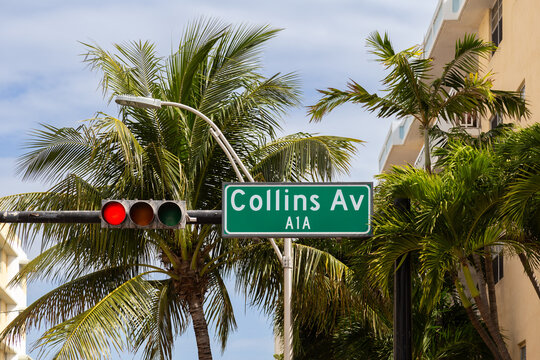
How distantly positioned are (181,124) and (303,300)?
4.63 metres

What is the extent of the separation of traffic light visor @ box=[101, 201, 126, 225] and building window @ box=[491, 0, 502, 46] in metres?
18.3

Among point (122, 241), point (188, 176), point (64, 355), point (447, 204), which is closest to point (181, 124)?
point (188, 176)

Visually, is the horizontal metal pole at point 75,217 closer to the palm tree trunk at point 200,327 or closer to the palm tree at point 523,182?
the palm tree at point 523,182

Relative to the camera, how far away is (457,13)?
1166 inches

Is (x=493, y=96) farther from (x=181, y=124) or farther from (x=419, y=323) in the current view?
(x=181, y=124)

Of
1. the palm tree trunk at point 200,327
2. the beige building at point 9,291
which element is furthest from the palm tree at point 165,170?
the beige building at point 9,291

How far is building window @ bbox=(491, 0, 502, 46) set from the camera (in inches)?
1039

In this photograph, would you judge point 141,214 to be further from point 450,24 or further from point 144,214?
point 450,24

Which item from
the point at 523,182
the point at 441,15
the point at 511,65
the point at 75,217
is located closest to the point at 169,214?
the point at 75,217

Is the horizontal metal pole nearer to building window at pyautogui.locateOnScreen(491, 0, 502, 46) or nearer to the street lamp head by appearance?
the street lamp head

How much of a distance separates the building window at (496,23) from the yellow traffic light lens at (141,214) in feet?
59.6

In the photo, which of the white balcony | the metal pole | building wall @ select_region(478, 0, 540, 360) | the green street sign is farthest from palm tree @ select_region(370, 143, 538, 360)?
the white balcony

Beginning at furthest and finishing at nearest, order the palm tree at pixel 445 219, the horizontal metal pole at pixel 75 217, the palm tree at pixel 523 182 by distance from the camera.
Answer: the palm tree at pixel 445 219 < the palm tree at pixel 523 182 < the horizontal metal pole at pixel 75 217

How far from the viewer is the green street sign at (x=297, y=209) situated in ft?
33.7
